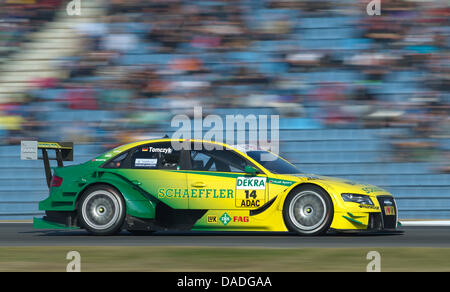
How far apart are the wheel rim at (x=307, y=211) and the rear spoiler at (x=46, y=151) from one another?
3296mm

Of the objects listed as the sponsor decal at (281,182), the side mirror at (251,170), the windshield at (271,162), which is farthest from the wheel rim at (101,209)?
the sponsor decal at (281,182)

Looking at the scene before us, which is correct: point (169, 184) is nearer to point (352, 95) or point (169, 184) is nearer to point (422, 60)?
point (352, 95)

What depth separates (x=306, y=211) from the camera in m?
9.09

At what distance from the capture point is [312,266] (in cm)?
665

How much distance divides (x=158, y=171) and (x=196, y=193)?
63 cm

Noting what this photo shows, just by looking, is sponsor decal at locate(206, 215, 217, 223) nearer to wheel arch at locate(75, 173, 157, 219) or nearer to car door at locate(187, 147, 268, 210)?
car door at locate(187, 147, 268, 210)

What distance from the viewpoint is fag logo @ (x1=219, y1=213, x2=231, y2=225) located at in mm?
9219

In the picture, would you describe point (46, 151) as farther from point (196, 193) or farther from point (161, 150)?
point (196, 193)

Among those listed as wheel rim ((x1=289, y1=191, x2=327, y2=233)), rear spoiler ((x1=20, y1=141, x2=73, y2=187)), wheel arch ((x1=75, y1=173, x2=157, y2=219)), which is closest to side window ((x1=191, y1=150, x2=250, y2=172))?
wheel arch ((x1=75, y1=173, x2=157, y2=219))

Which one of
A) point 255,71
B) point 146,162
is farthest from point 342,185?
point 255,71

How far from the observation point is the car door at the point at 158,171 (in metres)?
9.42

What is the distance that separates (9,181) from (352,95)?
6.23 m
